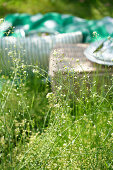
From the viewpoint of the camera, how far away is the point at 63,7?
5277mm

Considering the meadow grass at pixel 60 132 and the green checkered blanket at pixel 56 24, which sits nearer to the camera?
the meadow grass at pixel 60 132

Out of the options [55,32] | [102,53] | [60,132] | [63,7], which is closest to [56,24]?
[55,32]

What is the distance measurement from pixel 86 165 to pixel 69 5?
4531mm

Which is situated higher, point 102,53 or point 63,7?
point 63,7

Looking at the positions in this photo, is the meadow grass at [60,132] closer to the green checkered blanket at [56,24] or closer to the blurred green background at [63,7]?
the green checkered blanket at [56,24]

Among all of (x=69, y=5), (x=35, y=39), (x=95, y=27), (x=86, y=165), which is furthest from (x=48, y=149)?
(x=69, y=5)

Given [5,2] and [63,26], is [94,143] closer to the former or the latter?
[63,26]

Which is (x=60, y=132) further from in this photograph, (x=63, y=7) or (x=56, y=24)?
(x=63, y=7)

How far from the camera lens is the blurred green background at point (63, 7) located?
199 inches

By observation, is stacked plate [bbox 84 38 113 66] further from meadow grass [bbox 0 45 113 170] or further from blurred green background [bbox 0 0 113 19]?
blurred green background [bbox 0 0 113 19]

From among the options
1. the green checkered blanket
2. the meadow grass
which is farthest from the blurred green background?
the meadow grass

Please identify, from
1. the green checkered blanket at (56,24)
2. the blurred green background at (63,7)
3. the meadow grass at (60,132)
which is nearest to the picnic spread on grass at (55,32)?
the green checkered blanket at (56,24)

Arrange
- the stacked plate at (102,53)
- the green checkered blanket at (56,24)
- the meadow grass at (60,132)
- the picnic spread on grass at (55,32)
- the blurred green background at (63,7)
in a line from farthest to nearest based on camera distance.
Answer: the blurred green background at (63,7) < the green checkered blanket at (56,24) < the picnic spread on grass at (55,32) < the stacked plate at (102,53) < the meadow grass at (60,132)

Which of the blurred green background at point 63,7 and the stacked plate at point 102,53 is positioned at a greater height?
the blurred green background at point 63,7
